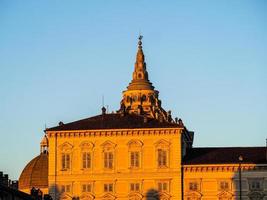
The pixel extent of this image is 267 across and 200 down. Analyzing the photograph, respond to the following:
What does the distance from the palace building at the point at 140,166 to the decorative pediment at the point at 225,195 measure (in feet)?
0.37

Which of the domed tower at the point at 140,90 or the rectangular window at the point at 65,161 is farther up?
the domed tower at the point at 140,90

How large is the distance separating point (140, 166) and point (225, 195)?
1034cm

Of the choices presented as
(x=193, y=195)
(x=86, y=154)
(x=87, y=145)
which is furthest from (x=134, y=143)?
(x=193, y=195)

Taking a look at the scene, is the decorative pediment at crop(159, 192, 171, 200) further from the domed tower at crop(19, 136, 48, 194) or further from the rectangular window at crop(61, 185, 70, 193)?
the domed tower at crop(19, 136, 48, 194)

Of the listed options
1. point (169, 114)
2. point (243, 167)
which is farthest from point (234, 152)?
point (169, 114)

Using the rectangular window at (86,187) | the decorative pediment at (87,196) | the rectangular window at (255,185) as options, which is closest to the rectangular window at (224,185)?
the rectangular window at (255,185)

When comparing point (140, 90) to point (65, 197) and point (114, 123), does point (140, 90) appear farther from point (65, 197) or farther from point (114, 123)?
point (65, 197)

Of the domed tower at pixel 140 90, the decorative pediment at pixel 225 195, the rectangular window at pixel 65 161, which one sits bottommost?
the decorative pediment at pixel 225 195

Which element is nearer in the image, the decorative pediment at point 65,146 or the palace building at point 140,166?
the palace building at point 140,166

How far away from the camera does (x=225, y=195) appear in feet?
461

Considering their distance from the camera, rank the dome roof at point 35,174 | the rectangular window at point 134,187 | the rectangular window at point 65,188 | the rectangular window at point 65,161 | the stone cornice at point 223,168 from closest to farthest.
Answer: the stone cornice at point 223,168
the rectangular window at point 134,187
the rectangular window at point 65,188
the rectangular window at point 65,161
the dome roof at point 35,174

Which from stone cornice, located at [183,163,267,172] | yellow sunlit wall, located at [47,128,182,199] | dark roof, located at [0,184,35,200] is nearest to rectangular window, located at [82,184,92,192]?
yellow sunlit wall, located at [47,128,182,199]

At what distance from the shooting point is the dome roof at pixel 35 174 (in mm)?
192875

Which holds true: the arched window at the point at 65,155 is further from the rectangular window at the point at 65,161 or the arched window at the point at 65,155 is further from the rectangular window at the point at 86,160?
the rectangular window at the point at 86,160
